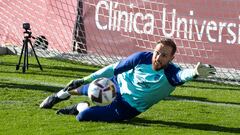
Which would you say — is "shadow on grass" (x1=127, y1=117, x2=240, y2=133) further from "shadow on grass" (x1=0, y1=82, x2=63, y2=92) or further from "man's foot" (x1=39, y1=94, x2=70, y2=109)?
"shadow on grass" (x1=0, y1=82, x2=63, y2=92)

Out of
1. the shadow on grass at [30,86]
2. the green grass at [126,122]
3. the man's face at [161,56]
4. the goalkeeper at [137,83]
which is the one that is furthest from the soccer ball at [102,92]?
the shadow on grass at [30,86]

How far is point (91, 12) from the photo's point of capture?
18234mm

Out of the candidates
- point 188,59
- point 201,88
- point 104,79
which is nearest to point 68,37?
point 188,59

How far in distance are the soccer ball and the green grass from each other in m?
0.28

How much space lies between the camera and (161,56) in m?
9.09

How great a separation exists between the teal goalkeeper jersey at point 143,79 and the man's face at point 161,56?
4.2 inches

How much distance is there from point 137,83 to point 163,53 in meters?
0.71

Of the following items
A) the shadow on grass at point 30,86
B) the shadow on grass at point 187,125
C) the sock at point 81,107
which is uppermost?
the sock at point 81,107

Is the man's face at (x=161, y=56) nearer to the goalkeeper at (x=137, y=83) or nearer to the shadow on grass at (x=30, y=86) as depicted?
the goalkeeper at (x=137, y=83)

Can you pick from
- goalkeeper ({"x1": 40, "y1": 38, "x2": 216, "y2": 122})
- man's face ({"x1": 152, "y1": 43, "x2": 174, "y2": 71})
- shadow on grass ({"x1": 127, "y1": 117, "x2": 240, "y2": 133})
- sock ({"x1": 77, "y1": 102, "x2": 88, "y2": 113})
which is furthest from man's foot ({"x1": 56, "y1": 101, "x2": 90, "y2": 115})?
man's face ({"x1": 152, "y1": 43, "x2": 174, "y2": 71})

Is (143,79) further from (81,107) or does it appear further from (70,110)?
(70,110)

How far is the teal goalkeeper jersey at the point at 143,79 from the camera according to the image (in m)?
9.29

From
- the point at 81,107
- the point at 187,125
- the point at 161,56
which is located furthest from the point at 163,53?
the point at 81,107

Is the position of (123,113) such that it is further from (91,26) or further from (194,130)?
(91,26)
